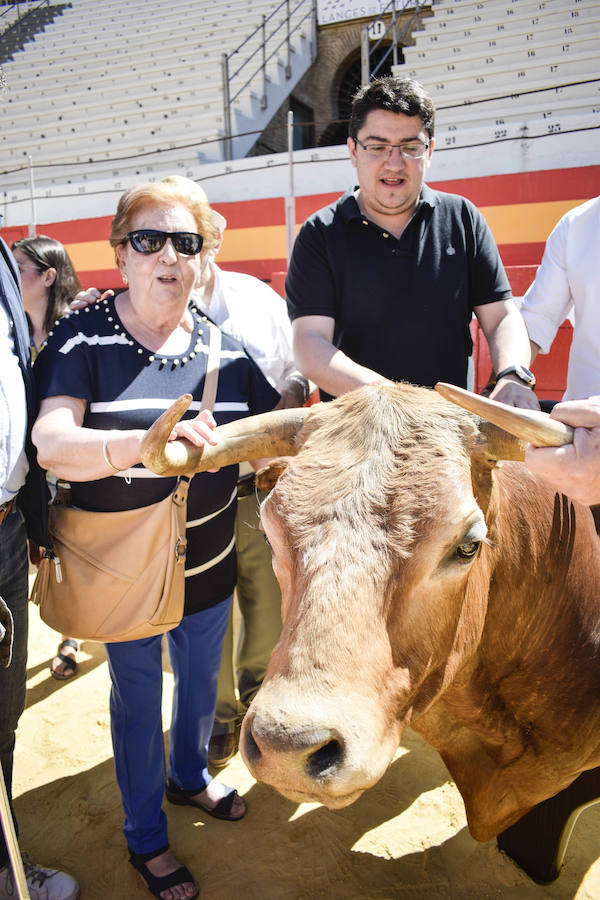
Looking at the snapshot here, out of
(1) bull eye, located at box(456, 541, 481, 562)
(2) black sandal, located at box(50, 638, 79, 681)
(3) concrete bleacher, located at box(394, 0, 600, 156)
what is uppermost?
(3) concrete bleacher, located at box(394, 0, 600, 156)

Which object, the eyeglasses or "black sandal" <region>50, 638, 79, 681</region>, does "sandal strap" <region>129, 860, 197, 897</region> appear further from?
the eyeglasses

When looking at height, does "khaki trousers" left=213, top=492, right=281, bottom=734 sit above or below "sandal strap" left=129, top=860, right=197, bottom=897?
Result: above

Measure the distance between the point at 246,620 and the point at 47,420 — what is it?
1825mm

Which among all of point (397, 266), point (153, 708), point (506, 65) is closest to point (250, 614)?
point (153, 708)

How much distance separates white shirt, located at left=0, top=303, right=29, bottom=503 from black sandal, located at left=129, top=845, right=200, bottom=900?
154cm

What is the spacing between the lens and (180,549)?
8.04ft

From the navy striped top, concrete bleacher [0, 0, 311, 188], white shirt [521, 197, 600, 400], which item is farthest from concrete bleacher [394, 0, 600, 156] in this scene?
the navy striped top

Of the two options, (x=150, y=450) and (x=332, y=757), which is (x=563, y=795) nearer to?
(x=332, y=757)

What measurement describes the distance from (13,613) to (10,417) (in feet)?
2.32

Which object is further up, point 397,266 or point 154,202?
point 154,202

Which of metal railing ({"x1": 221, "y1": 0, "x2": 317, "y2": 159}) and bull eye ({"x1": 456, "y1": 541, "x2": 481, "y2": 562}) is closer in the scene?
bull eye ({"x1": 456, "y1": 541, "x2": 481, "y2": 562})

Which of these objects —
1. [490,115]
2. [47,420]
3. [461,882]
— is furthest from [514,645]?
[490,115]

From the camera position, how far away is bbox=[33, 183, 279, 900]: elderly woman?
2277mm

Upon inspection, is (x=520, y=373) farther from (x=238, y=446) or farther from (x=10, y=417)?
(x=10, y=417)
